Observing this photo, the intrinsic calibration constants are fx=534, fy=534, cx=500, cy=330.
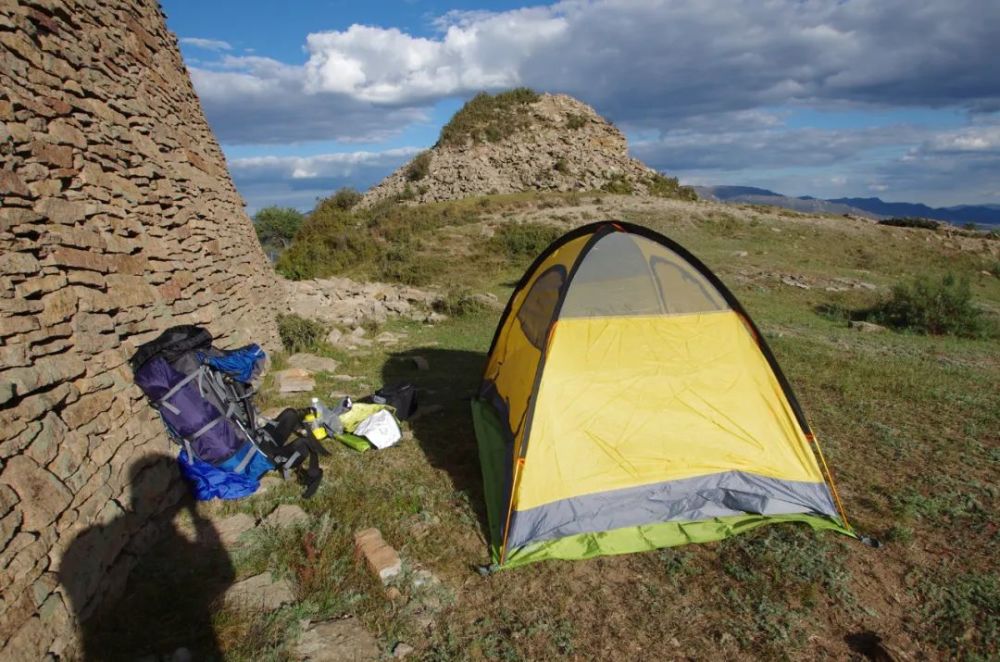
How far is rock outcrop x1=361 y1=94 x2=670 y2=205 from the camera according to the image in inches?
1492

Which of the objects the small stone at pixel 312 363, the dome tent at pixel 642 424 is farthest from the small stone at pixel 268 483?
the small stone at pixel 312 363

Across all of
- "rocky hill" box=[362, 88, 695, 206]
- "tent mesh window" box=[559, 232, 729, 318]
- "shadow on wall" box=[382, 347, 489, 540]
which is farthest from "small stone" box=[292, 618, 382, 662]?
"rocky hill" box=[362, 88, 695, 206]

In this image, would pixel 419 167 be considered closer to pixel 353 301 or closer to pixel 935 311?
pixel 353 301

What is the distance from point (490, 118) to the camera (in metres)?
44.3

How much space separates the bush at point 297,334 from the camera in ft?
32.2

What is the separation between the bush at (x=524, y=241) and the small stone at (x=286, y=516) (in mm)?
16498

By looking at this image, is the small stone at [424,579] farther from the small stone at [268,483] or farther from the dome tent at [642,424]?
the small stone at [268,483]

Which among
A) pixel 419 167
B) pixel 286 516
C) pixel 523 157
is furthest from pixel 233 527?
pixel 419 167

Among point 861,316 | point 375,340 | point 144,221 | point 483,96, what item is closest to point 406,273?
point 375,340

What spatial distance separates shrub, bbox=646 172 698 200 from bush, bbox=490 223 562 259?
16629 mm

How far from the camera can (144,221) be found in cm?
614

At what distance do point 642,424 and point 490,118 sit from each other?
1725 inches

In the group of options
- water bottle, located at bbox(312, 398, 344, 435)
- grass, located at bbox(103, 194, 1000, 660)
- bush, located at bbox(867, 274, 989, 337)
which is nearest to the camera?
grass, located at bbox(103, 194, 1000, 660)

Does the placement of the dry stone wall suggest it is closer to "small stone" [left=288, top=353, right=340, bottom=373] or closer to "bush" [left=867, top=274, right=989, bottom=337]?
"small stone" [left=288, top=353, right=340, bottom=373]
